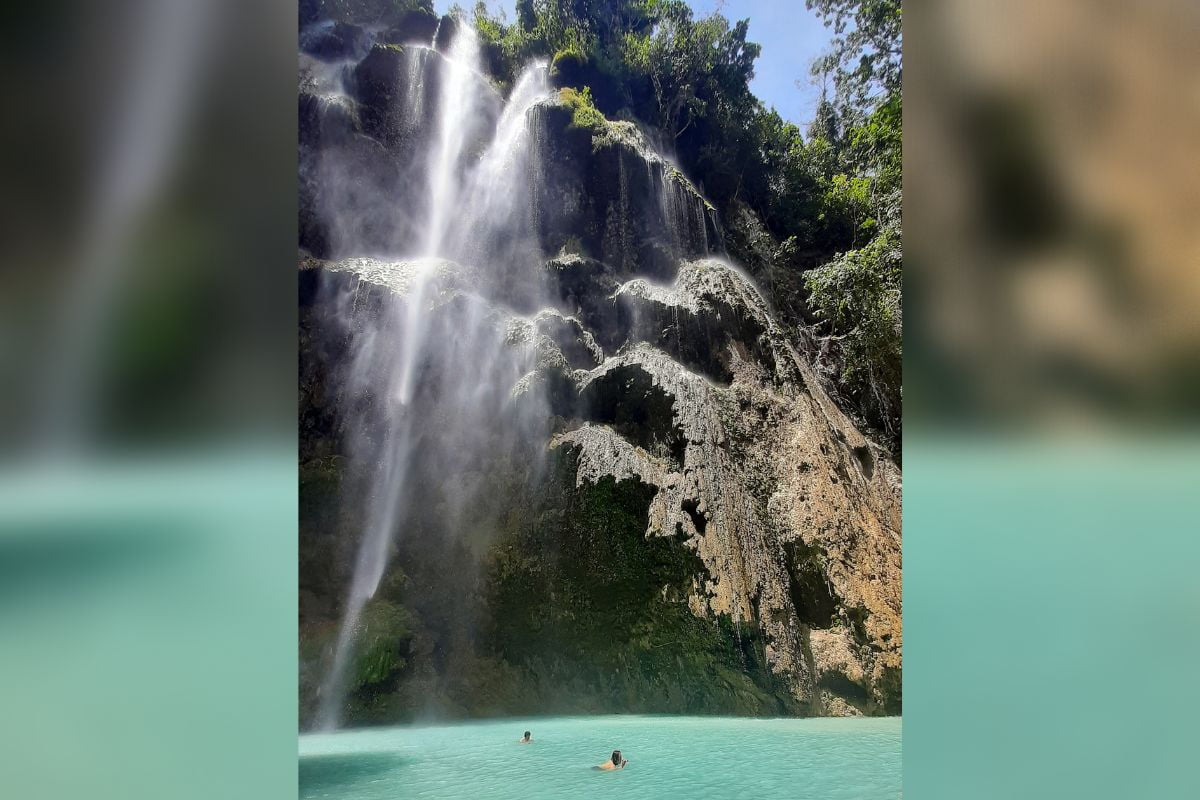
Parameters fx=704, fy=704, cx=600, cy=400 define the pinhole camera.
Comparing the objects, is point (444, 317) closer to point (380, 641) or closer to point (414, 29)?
point (414, 29)

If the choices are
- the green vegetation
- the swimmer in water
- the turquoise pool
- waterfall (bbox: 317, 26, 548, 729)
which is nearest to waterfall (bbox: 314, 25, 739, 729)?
waterfall (bbox: 317, 26, 548, 729)

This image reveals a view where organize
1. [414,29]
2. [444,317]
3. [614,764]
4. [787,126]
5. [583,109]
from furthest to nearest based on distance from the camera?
1. [583,109]
2. [787,126]
3. [414,29]
4. [444,317]
5. [614,764]

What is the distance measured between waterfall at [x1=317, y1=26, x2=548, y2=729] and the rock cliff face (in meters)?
0.04

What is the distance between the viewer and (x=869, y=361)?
19.0ft

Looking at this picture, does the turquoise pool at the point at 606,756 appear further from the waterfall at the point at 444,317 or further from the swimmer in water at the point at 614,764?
the waterfall at the point at 444,317

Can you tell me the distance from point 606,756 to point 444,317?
343cm

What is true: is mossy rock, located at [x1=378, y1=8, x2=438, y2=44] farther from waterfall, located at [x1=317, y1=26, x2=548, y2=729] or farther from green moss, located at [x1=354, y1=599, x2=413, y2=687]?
green moss, located at [x1=354, y1=599, x2=413, y2=687]

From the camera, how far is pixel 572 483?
224 inches

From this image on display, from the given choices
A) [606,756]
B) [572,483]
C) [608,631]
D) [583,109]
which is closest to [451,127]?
[583,109]
